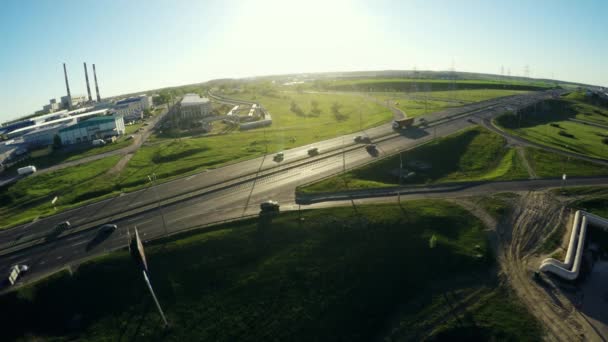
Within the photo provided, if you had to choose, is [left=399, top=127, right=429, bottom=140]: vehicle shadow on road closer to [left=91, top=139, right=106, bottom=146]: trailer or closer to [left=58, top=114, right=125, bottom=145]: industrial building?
[left=91, top=139, right=106, bottom=146]: trailer

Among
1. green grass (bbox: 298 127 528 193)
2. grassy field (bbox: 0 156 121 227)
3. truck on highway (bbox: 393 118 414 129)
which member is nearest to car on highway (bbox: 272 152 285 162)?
green grass (bbox: 298 127 528 193)

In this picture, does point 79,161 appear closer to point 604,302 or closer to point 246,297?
point 246,297

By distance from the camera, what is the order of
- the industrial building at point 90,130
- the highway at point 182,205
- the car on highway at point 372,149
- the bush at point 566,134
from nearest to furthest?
the highway at point 182,205
the car on highway at point 372,149
the bush at point 566,134
the industrial building at point 90,130

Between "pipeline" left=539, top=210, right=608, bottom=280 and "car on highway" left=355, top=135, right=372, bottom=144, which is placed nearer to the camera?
"pipeline" left=539, top=210, right=608, bottom=280

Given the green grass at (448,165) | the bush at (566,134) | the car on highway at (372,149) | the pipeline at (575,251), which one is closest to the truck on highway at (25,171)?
the green grass at (448,165)

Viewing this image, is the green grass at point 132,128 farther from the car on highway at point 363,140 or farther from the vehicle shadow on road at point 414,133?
the vehicle shadow on road at point 414,133

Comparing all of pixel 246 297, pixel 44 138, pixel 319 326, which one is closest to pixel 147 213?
pixel 246 297

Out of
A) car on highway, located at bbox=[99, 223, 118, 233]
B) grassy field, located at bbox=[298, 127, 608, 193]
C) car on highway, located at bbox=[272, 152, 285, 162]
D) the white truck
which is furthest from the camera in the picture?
the white truck

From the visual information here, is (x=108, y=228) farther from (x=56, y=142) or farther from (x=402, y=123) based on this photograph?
(x=402, y=123)
